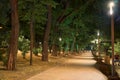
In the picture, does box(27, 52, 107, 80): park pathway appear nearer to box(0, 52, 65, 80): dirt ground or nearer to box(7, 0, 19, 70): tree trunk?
box(0, 52, 65, 80): dirt ground

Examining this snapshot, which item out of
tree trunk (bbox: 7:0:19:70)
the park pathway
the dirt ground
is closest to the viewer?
the dirt ground

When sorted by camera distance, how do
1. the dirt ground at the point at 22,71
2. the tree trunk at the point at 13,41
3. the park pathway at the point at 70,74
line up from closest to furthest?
the dirt ground at the point at 22,71
the park pathway at the point at 70,74
the tree trunk at the point at 13,41

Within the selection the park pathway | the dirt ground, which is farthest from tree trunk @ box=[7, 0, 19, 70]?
the park pathway

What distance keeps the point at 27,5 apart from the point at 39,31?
2056 cm

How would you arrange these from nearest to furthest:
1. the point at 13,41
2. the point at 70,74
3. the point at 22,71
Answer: the point at 22,71 < the point at 70,74 < the point at 13,41

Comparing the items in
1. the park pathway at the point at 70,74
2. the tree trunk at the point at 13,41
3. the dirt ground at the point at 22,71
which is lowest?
the park pathway at the point at 70,74

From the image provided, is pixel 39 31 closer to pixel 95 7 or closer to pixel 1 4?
pixel 95 7

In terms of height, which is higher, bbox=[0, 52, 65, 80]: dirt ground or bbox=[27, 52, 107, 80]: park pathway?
bbox=[0, 52, 65, 80]: dirt ground

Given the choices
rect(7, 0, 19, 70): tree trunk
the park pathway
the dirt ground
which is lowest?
the park pathway

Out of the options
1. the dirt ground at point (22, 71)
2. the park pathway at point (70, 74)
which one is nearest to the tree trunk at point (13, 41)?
the dirt ground at point (22, 71)

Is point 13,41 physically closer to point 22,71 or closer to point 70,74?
point 22,71

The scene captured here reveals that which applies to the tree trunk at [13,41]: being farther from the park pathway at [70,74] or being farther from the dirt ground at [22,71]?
the park pathway at [70,74]

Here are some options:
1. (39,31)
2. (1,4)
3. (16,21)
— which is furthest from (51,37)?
(16,21)

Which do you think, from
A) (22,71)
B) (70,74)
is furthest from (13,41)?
(70,74)
